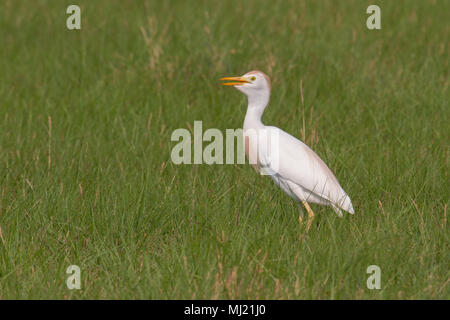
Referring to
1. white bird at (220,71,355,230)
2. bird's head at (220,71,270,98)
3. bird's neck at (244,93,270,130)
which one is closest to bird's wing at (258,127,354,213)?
white bird at (220,71,355,230)

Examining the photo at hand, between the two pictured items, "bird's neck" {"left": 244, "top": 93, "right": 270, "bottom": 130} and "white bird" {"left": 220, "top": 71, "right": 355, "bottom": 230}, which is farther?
"bird's neck" {"left": 244, "top": 93, "right": 270, "bottom": 130}

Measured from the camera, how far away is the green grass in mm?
3621

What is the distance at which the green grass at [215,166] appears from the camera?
362 centimetres

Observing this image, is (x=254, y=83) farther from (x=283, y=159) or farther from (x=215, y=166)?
(x=215, y=166)

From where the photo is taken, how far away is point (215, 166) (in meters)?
5.12

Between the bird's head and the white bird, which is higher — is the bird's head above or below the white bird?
above

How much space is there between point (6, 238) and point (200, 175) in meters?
1.49

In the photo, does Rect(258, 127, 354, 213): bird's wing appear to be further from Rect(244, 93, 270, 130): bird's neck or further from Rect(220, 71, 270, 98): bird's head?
Rect(220, 71, 270, 98): bird's head

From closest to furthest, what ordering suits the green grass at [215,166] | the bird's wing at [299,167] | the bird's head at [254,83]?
1. the green grass at [215,166]
2. the bird's wing at [299,167]
3. the bird's head at [254,83]

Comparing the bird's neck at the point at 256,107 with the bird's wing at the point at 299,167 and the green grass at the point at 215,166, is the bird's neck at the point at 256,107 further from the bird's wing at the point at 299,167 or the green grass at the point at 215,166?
the green grass at the point at 215,166

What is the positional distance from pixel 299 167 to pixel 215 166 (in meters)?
0.89

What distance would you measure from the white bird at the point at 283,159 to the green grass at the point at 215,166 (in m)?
0.16

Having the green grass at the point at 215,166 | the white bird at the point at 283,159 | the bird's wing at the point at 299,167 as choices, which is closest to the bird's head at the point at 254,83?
the white bird at the point at 283,159

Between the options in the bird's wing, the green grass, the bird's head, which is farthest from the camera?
the bird's head
